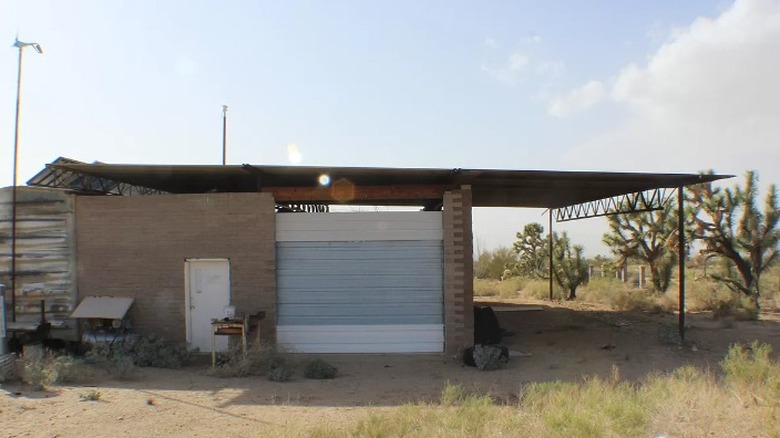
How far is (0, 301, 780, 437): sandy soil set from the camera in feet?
22.9

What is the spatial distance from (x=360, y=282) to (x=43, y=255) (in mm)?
6874

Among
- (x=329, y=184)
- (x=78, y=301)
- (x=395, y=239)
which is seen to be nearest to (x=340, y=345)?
(x=395, y=239)

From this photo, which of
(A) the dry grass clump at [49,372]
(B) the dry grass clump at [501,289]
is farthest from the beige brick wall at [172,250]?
(B) the dry grass clump at [501,289]

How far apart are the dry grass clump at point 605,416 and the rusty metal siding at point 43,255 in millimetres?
8911

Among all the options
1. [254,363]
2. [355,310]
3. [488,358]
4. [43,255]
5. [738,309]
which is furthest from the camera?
[738,309]

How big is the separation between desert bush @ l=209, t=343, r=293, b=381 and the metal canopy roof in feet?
11.5

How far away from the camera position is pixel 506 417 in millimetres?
6031

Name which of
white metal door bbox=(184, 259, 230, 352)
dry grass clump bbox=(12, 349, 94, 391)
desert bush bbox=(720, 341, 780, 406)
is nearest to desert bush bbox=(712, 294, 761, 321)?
desert bush bbox=(720, 341, 780, 406)

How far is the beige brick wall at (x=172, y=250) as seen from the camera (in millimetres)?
12039

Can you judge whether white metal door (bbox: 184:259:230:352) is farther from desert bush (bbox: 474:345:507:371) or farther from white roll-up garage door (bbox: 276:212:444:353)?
desert bush (bbox: 474:345:507:371)

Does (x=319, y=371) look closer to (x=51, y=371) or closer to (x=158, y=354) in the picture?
(x=158, y=354)

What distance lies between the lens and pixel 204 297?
40.0ft

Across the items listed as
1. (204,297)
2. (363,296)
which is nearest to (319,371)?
(363,296)

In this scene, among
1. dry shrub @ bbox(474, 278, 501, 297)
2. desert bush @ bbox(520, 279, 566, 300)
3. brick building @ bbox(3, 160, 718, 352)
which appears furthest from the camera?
dry shrub @ bbox(474, 278, 501, 297)
